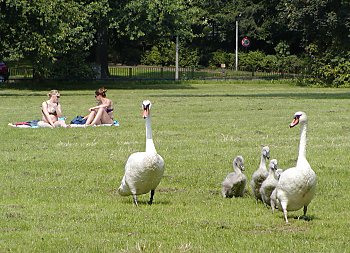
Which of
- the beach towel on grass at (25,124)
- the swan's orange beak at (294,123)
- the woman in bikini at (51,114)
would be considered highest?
the swan's orange beak at (294,123)

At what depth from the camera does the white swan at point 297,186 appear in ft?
32.0

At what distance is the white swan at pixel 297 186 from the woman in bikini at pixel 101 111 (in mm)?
12487

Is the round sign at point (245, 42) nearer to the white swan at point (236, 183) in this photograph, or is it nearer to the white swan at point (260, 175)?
the white swan at point (236, 183)

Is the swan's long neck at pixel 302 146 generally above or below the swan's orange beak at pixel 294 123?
below

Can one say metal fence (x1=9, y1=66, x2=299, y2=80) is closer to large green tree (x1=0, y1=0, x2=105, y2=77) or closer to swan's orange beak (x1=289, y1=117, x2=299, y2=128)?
large green tree (x1=0, y1=0, x2=105, y2=77)

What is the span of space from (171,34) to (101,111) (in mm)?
32124

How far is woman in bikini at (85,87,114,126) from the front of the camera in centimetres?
2219

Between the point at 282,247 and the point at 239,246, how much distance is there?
0.43m

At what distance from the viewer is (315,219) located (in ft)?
34.0

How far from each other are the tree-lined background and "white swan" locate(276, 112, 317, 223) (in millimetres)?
32018

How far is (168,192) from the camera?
40.7 feet

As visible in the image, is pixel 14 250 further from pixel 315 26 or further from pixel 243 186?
pixel 315 26

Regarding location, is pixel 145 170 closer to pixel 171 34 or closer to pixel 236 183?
pixel 236 183

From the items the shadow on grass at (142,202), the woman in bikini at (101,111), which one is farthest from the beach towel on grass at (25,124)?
the shadow on grass at (142,202)
